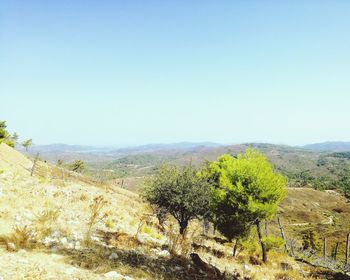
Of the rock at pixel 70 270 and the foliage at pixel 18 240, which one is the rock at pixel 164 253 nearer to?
the rock at pixel 70 270

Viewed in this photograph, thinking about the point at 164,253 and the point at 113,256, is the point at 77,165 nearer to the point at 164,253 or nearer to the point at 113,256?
the point at 164,253

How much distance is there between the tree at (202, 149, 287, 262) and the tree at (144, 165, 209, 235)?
66.6 inches

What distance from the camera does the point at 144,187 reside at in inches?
1228

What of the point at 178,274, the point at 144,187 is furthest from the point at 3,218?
the point at 144,187

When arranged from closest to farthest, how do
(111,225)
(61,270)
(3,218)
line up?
(61,270) → (3,218) → (111,225)

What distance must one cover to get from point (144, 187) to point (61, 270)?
23800 millimetres

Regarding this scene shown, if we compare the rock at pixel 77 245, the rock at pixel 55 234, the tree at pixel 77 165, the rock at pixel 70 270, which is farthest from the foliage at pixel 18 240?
the tree at pixel 77 165

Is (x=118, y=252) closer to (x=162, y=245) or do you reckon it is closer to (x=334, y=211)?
(x=162, y=245)

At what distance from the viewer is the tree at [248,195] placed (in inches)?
982

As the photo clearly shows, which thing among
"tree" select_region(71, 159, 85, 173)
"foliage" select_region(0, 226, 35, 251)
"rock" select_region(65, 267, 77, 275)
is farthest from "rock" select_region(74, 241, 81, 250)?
"tree" select_region(71, 159, 85, 173)

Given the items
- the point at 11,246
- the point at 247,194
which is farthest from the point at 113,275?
the point at 247,194

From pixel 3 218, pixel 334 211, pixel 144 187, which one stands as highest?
pixel 3 218

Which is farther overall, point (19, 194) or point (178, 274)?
point (19, 194)

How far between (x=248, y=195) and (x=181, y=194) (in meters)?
6.07
